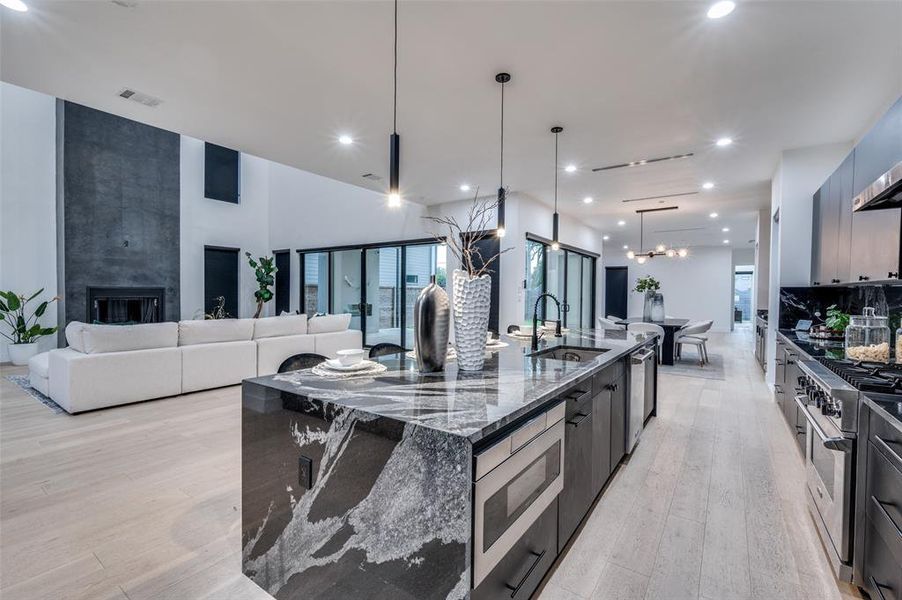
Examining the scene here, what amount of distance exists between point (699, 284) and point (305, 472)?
46.5 feet

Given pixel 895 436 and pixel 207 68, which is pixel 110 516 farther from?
pixel 895 436

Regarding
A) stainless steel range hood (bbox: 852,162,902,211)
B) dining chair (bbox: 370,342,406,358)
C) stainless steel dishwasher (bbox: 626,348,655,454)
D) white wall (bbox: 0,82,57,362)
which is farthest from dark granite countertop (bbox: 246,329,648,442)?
white wall (bbox: 0,82,57,362)

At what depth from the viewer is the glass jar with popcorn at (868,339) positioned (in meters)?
2.36

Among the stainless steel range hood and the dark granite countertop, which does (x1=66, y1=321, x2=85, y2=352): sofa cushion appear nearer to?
the dark granite countertop

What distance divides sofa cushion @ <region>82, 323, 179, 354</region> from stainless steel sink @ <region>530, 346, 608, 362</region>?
401cm

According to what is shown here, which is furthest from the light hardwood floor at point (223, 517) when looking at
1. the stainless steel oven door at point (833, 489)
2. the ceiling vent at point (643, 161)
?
the ceiling vent at point (643, 161)

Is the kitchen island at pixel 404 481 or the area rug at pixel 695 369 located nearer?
the kitchen island at pixel 404 481

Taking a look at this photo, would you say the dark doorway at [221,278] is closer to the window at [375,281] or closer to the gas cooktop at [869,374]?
the window at [375,281]

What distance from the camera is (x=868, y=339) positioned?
2.53m

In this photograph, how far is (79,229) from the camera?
688 centimetres

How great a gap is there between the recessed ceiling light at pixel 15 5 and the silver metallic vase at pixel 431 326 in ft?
8.65

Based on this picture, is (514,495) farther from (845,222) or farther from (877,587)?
(845,222)

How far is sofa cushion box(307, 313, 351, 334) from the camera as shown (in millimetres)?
5793

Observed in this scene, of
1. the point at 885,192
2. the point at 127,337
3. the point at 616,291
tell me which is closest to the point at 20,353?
the point at 127,337
